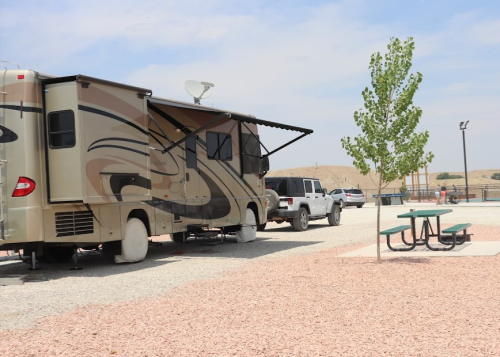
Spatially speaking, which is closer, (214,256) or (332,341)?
(332,341)

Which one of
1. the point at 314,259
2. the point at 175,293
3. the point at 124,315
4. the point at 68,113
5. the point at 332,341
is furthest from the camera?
the point at 314,259

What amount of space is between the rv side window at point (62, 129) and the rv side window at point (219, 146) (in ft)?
14.6

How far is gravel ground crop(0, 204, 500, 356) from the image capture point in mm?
5473

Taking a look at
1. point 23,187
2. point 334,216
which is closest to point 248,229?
point 334,216

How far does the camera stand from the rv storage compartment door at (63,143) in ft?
34.3

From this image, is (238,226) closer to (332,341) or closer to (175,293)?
(175,293)

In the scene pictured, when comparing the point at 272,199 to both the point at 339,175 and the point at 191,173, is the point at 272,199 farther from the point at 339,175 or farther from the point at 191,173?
the point at 339,175

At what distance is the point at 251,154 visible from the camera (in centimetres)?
1634

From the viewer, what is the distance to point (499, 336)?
557 cm

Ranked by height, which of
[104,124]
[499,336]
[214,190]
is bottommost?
[499,336]

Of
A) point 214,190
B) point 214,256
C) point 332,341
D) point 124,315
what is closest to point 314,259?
point 214,256

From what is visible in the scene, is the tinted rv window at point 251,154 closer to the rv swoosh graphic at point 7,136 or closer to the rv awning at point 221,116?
the rv awning at point 221,116

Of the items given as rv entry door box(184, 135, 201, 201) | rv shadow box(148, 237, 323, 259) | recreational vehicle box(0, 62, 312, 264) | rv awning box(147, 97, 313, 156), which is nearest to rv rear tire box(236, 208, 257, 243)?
rv shadow box(148, 237, 323, 259)

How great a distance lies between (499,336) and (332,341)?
1.53 m
